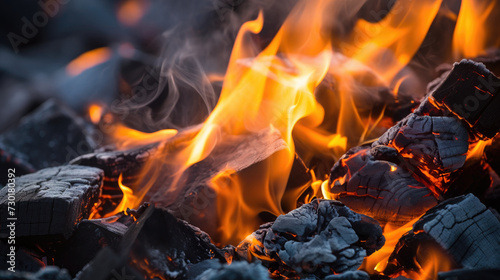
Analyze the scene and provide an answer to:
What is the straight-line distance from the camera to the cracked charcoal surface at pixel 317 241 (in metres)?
1.86

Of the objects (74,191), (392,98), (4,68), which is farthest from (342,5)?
(4,68)

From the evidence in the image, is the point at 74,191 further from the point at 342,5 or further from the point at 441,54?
the point at 441,54

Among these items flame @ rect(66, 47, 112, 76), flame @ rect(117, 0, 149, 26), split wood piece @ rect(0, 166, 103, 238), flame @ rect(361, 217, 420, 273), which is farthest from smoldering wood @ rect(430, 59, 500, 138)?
flame @ rect(66, 47, 112, 76)

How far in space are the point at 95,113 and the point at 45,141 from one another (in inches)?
34.2

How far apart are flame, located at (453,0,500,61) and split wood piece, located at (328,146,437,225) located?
8.71ft

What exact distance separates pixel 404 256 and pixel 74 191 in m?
2.23

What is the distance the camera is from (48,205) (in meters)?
2.20

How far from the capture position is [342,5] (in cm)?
416

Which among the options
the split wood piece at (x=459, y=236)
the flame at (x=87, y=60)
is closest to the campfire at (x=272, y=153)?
the split wood piece at (x=459, y=236)

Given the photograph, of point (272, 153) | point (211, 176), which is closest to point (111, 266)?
point (211, 176)

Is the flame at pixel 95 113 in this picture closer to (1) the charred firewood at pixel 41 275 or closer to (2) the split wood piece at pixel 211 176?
(2) the split wood piece at pixel 211 176

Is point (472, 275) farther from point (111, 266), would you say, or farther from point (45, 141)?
point (45, 141)

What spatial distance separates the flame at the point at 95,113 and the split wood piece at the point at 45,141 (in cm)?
18

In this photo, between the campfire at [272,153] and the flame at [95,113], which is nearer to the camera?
the campfire at [272,153]
